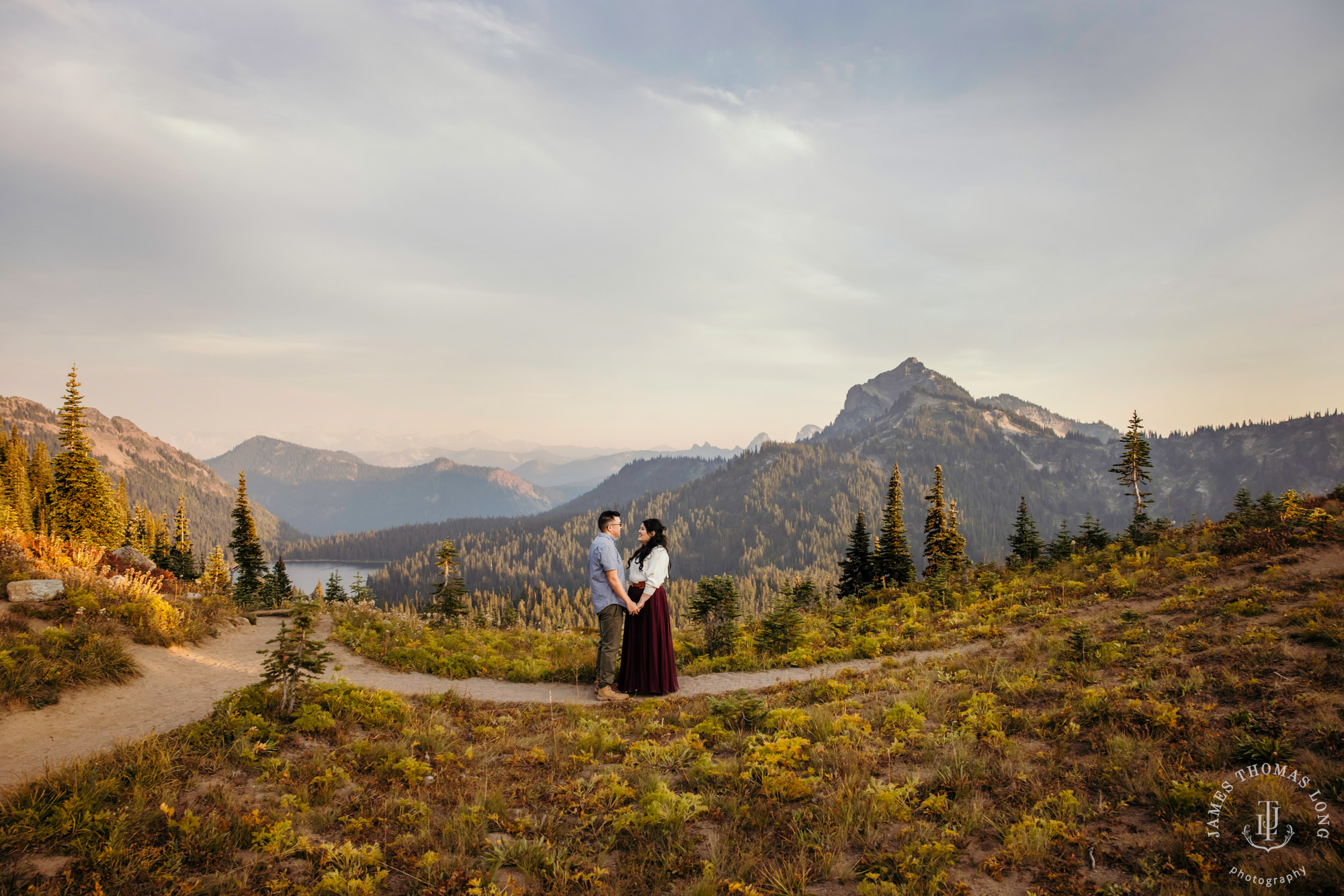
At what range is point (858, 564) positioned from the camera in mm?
48125

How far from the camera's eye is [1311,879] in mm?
4684

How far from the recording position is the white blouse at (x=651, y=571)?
11.9 m

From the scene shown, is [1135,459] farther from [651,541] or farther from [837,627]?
[651,541]

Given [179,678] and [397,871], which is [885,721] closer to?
[397,871]

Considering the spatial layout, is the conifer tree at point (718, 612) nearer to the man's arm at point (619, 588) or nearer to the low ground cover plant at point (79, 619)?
the man's arm at point (619, 588)

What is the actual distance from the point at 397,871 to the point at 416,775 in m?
2.22

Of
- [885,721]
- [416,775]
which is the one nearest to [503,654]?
[416,775]

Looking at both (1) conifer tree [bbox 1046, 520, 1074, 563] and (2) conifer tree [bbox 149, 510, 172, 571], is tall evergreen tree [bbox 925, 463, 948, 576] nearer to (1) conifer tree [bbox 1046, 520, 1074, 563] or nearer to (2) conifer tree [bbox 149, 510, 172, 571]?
(1) conifer tree [bbox 1046, 520, 1074, 563]

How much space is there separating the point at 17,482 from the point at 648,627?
2980 inches

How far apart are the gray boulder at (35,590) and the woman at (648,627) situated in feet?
46.7

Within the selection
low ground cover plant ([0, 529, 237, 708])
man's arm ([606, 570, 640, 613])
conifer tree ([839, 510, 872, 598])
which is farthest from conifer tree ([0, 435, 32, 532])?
conifer tree ([839, 510, 872, 598])

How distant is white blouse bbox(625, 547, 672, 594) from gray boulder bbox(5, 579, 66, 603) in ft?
47.5

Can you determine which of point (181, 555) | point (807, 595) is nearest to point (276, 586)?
point (181, 555)

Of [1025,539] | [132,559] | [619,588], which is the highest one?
[619,588]
